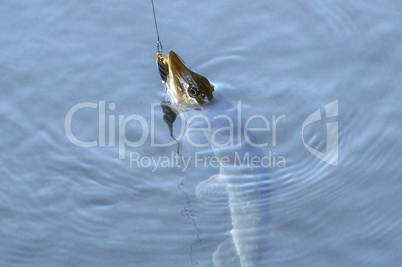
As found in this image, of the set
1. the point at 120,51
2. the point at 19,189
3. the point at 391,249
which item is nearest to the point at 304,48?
the point at 120,51

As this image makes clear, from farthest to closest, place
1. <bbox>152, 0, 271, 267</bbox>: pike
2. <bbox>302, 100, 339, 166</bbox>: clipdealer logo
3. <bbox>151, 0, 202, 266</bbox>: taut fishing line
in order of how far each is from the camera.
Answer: <bbox>302, 100, 339, 166</bbox>: clipdealer logo
<bbox>151, 0, 202, 266</bbox>: taut fishing line
<bbox>152, 0, 271, 267</bbox>: pike

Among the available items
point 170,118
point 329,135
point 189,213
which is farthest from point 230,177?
point 329,135

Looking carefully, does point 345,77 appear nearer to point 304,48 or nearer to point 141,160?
point 304,48

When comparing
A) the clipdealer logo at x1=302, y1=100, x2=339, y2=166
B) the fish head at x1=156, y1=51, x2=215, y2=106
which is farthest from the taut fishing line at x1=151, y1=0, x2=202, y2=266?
the clipdealer logo at x1=302, y1=100, x2=339, y2=166

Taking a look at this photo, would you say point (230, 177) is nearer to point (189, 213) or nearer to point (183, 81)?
point (189, 213)

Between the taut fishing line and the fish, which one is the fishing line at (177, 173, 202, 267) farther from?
the fish

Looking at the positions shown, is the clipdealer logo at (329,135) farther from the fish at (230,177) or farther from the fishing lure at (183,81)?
the fishing lure at (183,81)
